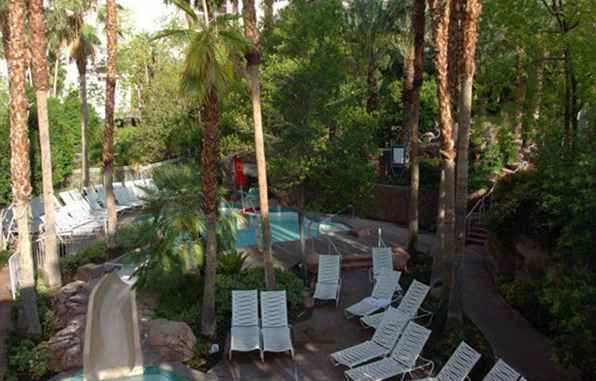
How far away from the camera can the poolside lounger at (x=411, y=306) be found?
1209cm

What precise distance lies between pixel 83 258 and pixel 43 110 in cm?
530

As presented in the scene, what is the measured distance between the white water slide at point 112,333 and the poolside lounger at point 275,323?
8.54 ft

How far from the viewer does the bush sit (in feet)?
53.4

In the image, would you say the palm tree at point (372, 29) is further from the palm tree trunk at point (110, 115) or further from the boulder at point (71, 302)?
the boulder at point (71, 302)

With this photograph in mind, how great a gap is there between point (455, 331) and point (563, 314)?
305 cm

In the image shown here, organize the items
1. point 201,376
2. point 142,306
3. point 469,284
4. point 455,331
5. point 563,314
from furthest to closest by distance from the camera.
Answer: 1. point 469,284
2. point 142,306
3. point 455,331
4. point 201,376
5. point 563,314

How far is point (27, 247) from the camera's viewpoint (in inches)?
458

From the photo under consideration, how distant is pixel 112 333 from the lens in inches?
481

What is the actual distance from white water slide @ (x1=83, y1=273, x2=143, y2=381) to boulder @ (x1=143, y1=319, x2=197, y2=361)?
353 millimetres

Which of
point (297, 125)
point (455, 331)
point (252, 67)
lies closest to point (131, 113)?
point (297, 125)

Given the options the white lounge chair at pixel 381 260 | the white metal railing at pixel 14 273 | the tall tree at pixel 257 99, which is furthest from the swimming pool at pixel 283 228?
the white metal railing at pixel 14 273

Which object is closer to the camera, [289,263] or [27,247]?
[27,247]

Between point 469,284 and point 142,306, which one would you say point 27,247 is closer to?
point 142,306

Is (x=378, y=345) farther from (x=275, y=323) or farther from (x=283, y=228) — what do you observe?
(x=283, y=228)
